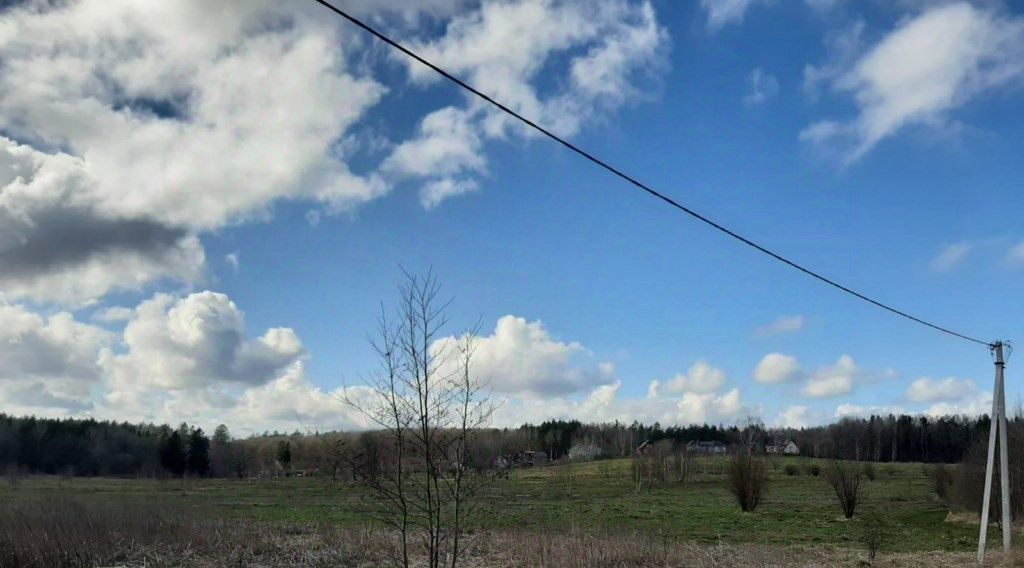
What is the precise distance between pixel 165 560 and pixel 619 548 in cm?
860

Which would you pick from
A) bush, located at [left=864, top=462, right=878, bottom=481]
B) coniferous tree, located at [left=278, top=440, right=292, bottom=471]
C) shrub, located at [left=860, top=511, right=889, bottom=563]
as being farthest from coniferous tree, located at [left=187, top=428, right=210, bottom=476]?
shrub, located at [left=860, top=511, right=889, bottom=563]

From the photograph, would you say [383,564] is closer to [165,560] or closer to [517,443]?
[165,560]

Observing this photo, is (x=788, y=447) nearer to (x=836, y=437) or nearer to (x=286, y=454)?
(x=836, y=437)

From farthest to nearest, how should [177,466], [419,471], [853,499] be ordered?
[177,466]
[853,499]
[419,471]

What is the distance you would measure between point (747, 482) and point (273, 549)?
25.5 meters

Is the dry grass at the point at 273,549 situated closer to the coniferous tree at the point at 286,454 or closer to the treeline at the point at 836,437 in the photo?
the coniferous tree at the point at 286,454

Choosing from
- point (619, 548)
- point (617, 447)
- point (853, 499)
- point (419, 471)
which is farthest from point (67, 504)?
point (617, 447)

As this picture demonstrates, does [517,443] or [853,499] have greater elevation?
[517,443]

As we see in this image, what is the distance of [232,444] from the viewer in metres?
98.9

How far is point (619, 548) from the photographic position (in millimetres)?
14953

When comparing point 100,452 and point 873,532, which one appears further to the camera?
point 100,452

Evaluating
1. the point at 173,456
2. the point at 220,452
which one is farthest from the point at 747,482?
the point at 220,452

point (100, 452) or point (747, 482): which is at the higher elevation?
point (747, 482)

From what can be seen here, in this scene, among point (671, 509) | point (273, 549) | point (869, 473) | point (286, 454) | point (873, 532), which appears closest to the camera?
point (273, 549)
